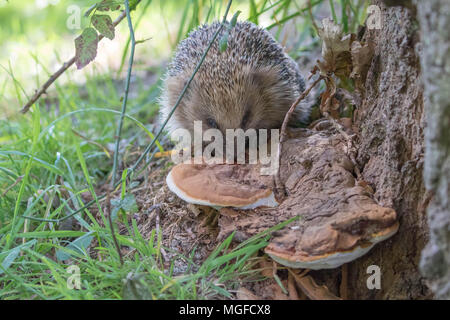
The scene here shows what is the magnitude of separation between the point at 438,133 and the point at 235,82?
2.00m

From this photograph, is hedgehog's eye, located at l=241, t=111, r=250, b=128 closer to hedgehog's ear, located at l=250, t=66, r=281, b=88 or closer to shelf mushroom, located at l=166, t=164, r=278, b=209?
hedgehog's ear, located at l=250, t=66, r=281, b=88

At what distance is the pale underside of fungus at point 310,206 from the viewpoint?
6.12 ft

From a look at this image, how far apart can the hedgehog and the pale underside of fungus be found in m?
0.72

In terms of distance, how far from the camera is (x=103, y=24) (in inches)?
93.7

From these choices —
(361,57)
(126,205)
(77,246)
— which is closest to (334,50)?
(361,57)

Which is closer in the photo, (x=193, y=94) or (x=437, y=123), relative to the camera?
(x=437, y=123)

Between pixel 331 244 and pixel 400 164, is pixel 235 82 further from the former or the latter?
pixel 331 244

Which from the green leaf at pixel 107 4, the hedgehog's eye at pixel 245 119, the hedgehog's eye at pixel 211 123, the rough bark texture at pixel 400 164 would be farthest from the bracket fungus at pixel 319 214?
the green leaf at pixel 107 4

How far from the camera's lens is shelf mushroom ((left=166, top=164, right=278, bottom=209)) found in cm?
225

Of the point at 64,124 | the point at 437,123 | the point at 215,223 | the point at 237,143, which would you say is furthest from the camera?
the point at 64,124
